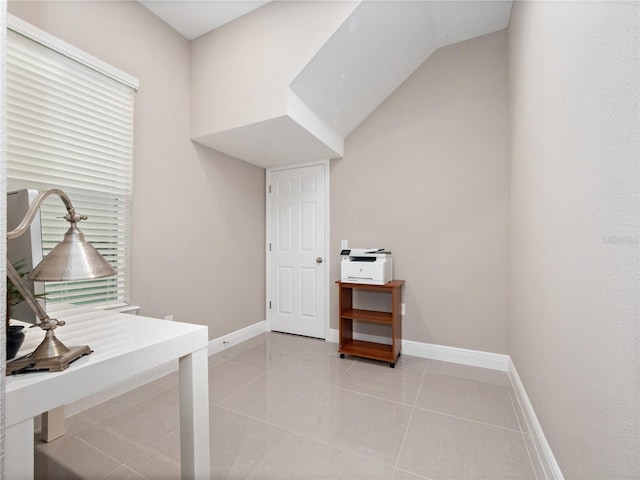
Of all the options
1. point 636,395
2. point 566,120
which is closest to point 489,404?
point 636,395

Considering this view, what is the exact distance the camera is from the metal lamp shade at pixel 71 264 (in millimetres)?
793

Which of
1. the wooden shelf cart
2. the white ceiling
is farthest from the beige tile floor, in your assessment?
the white ceiling

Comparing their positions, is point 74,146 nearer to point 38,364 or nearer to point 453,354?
point 38,364

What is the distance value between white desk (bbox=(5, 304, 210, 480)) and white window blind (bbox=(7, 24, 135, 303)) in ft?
2.43

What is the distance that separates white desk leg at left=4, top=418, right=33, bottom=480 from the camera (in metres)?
0.68

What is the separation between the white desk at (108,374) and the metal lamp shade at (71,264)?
Result: 10.8 inches

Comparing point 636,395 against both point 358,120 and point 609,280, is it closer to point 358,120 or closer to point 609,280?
point 609,280

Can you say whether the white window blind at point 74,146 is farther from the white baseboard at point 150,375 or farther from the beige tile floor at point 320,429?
the beige tile floor at point 320,429

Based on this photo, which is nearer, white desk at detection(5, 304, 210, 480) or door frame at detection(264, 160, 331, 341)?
white desk at detection(5, 304, 210, 480)

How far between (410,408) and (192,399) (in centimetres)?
152

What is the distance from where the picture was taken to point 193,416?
113 centimetres

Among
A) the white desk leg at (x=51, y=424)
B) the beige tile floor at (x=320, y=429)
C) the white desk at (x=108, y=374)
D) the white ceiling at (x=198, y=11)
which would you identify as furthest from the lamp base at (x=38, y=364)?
the white ceiling at (x=198, y=11)

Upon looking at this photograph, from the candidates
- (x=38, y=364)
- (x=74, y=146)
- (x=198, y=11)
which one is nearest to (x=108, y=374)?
(x=38, y=364)

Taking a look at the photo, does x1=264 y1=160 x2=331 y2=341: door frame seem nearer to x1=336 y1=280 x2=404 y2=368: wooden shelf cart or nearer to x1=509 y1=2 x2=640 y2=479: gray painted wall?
x1=336 y1=280 x2=404 y2=368: wooden shelf cart
